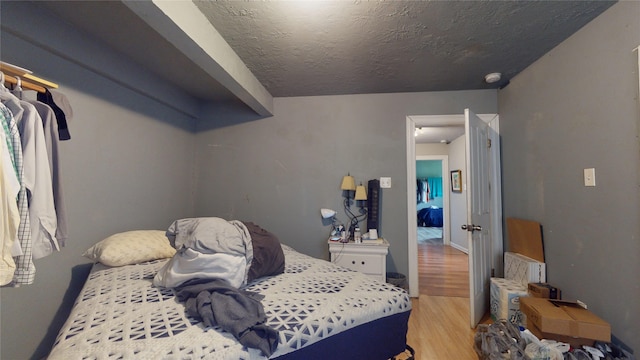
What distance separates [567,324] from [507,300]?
0.52 metres

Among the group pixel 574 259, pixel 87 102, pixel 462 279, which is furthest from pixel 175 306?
pixel 462 279

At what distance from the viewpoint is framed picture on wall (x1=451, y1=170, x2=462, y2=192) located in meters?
4.90

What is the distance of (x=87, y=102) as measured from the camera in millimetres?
1833

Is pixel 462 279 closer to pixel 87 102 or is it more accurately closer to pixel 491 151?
pixel 491 151

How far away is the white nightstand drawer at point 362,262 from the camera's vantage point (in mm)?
2389

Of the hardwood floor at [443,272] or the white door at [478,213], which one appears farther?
the hardwood floor at [443,272]

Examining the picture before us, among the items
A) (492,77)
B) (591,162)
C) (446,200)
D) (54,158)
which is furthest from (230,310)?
(446,200)

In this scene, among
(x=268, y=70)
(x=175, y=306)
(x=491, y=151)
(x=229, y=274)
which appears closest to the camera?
(x=175, y=306)

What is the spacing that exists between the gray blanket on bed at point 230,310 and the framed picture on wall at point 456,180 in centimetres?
488

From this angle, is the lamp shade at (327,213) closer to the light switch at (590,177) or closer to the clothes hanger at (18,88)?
the light switch at (590,177)

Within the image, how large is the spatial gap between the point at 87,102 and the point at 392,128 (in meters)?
2.79

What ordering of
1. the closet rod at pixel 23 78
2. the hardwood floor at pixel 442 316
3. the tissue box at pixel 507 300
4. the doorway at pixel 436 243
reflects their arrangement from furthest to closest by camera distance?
the doorway at pixel 436 243, the tissue box at pixel 507 300, the hardwood floor at pixel 442 316, the closet rod at pixel 23 78

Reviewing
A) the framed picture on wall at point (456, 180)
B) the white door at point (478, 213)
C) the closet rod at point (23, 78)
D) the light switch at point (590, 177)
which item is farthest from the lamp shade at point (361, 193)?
the framed picture on wall at point (456, 180)

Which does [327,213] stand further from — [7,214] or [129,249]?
[7,214]
